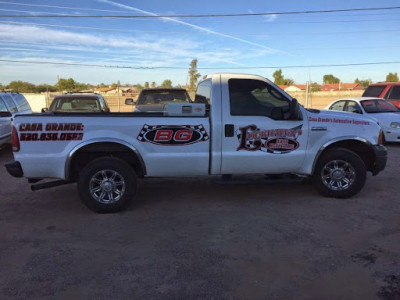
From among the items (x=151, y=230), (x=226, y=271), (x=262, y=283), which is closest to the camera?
(x=262, y=283)

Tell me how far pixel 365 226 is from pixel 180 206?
8.35 feet

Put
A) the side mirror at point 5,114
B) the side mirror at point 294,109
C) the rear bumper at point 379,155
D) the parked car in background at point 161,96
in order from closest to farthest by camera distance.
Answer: the side mirror at point 294,109, the rear bumper at point 379,155, the side mirror at point 5,114, the parked car in background at point 161,96

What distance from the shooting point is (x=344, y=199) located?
224 inches

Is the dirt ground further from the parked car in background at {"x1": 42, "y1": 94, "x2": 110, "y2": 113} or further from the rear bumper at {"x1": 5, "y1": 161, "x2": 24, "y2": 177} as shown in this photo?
the parked car in background at {"x1": 42, "y1": 94, "x2": 110, "y2": 113}

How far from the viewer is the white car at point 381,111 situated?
10.5 metres

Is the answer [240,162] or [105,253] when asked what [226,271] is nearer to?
[105,253]

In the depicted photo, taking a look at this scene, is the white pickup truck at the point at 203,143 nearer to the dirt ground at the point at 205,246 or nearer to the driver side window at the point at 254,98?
the driver side window at the point at 254,98

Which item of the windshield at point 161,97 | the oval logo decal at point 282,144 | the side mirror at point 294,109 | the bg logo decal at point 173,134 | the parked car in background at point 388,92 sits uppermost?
the parked car in background at point 388,92

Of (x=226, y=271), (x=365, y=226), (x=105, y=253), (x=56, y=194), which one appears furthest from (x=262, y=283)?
(x=56, y=194)

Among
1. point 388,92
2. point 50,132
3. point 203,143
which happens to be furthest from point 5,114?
point 388,92

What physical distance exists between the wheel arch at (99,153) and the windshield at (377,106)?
8.27 m

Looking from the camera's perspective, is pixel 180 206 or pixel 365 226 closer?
pixel 365 226

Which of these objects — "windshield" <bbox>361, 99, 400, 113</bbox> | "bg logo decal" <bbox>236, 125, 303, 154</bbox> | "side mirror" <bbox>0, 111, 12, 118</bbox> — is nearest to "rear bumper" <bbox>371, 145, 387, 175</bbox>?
"bg logo decal" <bbox>236, 125, 303, 154</bbox>

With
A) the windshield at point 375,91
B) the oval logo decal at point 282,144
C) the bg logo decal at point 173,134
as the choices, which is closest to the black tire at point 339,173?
the oval logo decal at point 282,144
